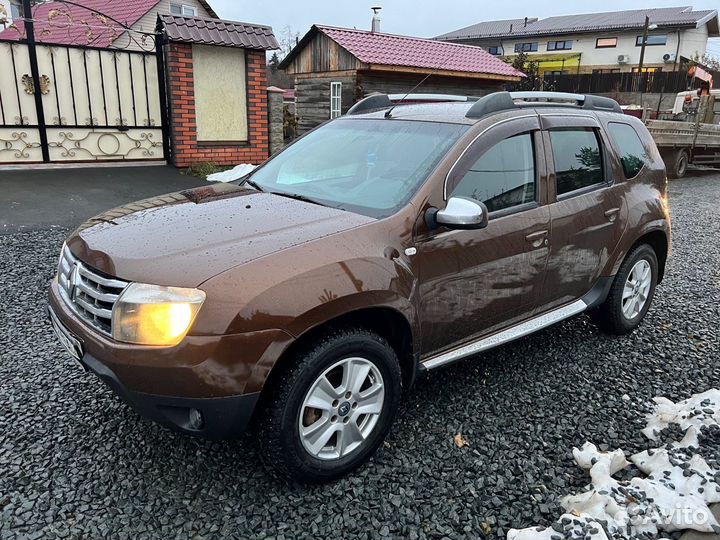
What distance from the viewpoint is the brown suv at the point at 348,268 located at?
2.29 metres

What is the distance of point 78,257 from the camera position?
270 centimetres

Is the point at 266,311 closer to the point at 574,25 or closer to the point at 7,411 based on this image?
the point at 7,411

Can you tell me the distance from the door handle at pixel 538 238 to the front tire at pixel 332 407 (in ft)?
3.99

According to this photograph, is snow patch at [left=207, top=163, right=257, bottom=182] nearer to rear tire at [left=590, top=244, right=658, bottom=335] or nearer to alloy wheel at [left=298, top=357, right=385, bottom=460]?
rear tire at [left=590, top=244, right=658, bottom=335]

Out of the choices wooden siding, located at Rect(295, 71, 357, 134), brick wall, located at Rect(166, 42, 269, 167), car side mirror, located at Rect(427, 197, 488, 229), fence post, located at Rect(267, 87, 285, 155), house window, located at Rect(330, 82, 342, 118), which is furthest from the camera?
house window, located at Rect(330, 82, 342, 118)

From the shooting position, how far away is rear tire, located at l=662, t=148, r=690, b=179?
50.6 ft

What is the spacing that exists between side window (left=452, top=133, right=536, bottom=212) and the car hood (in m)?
0.75

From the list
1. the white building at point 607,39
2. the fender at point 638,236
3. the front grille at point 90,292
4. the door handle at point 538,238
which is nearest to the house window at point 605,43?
the white building at point 607,39

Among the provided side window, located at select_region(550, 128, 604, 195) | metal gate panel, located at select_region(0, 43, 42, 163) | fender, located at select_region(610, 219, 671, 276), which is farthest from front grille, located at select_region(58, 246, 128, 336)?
metal gate panel, located at select_region(0, 43, 42, 163)

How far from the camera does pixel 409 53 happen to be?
16.0m

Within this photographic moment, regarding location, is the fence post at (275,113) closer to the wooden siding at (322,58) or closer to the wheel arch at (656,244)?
the wooden siding at (322,58)

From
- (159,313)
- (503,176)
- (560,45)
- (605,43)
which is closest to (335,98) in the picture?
(503,176)

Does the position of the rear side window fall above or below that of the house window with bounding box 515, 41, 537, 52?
below

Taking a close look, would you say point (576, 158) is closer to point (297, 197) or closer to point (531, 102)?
point (531, 102)
